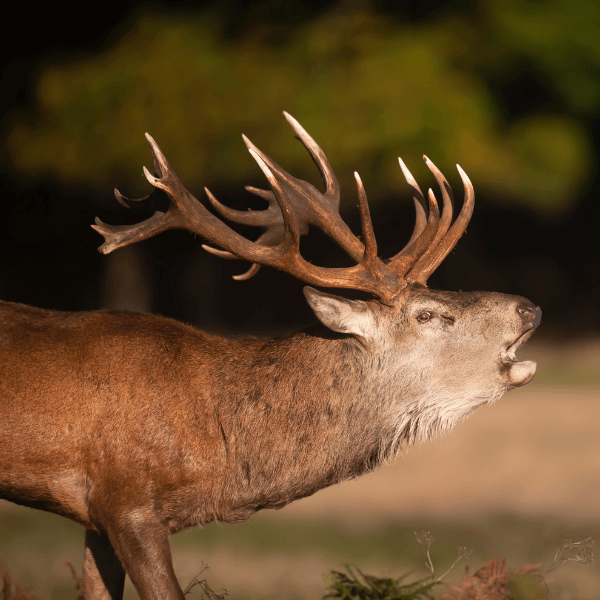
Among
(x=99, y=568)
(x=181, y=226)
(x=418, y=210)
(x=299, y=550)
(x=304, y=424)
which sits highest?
(x=418, y=210)

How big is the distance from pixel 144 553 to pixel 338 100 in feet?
22.2

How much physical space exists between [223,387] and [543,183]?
6.62m

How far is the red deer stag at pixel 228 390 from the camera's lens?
368 cm

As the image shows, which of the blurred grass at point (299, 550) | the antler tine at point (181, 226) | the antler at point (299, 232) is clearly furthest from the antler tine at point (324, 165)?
the blurred grass at point (299, 550)

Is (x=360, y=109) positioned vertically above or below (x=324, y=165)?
above

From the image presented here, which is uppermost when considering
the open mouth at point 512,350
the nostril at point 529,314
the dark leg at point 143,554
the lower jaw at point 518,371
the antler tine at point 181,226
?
the antler tine at point 181,226

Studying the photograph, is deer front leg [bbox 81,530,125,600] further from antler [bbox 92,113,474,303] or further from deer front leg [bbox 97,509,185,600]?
antler [bbox 92,113,474,303]

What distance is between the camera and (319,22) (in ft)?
32.8

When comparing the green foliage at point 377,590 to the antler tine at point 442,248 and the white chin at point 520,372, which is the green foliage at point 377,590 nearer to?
Answer: the white chin at point 520,372

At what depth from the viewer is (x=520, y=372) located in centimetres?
389

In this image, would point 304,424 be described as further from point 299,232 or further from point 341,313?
point 299,232

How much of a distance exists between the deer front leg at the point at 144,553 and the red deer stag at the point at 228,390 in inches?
0.7

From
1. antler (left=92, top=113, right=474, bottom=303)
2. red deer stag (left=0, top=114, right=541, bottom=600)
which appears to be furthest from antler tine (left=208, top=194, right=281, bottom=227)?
red deer stag (left=0, top=114, right=541, bottom=600)

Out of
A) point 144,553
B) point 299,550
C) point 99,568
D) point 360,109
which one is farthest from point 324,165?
point 360,109
